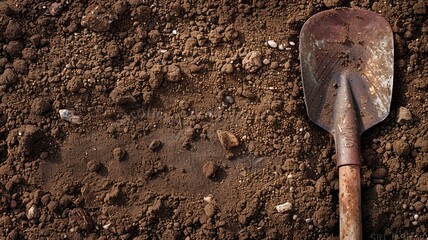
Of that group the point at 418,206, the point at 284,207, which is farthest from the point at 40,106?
the point at 418,206

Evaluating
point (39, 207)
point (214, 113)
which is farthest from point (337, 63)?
point (39, 207)

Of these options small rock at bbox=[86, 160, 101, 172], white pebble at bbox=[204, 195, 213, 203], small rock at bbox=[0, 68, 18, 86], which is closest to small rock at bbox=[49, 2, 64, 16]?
small rock at bbox=[0, 68, 18, 86]

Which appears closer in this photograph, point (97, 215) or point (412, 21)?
point (97, 215)

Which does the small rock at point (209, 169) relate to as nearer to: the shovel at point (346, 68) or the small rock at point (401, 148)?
the shovel at point (346, 68)

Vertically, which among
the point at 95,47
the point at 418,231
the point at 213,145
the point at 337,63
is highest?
the point at 95,47

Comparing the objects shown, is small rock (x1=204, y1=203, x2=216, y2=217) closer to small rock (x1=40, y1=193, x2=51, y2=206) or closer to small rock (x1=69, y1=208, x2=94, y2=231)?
small rock (x1=69, y1=208, x2=94, y2=231)

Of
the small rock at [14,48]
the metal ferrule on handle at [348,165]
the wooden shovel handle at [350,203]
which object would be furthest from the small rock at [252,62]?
the small rock at [14,48]

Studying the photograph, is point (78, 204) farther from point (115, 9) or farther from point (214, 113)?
point (115, 9)
